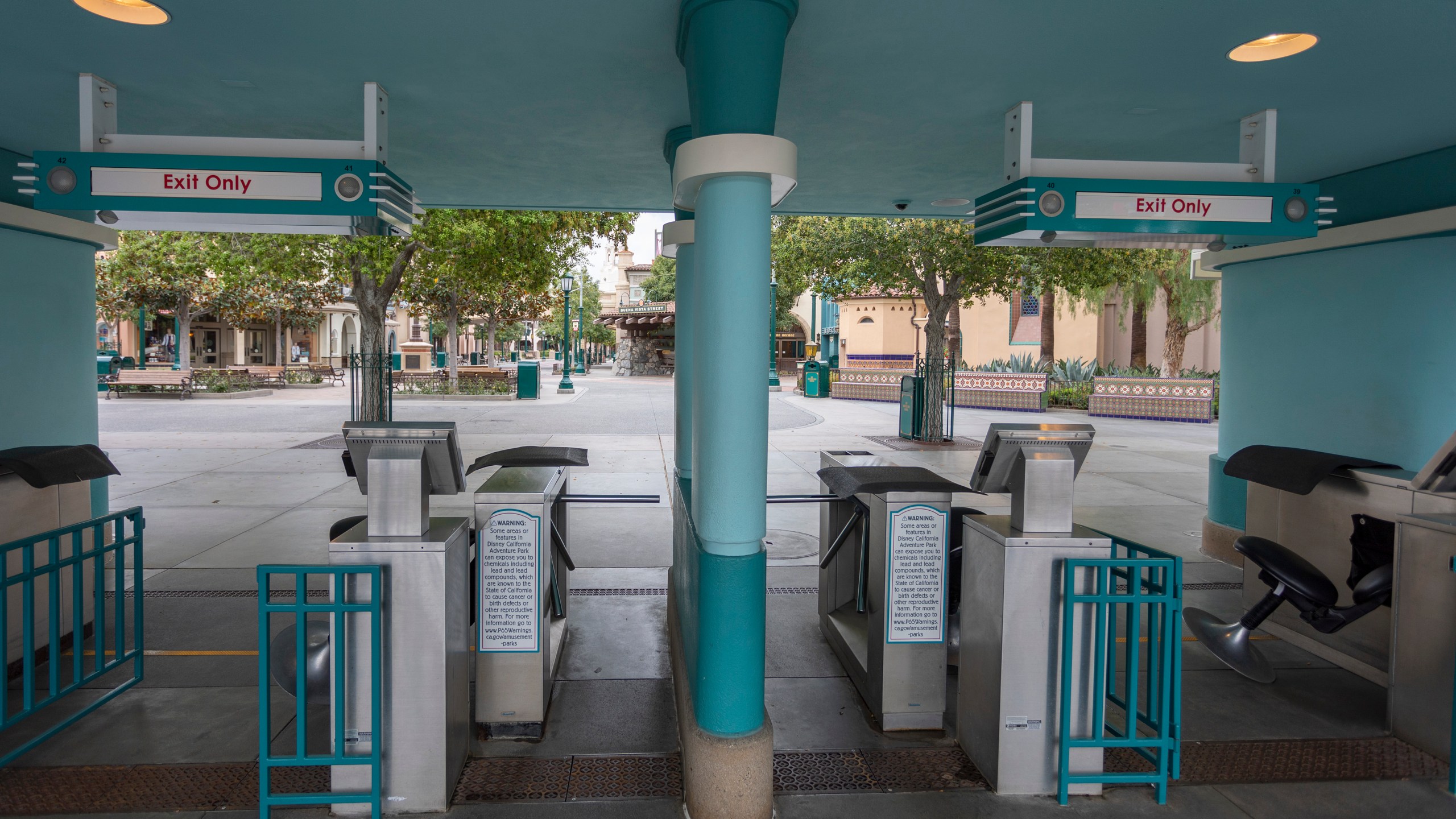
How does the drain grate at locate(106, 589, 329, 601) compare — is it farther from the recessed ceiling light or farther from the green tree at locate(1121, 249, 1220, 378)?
the green tree at locate(1121, 249, 1220, 378)

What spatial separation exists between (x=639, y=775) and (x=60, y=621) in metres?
3.59

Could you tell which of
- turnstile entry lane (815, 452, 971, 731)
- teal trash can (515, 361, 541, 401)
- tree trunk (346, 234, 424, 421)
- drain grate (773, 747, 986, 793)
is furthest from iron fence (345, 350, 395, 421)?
drain grate (773, 747, 986, 793)

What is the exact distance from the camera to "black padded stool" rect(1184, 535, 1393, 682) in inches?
167

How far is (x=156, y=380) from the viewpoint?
24812 millimetres

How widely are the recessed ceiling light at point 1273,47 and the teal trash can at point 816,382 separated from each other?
84.7ft

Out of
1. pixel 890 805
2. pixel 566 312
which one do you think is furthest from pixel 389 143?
pixel 566 312

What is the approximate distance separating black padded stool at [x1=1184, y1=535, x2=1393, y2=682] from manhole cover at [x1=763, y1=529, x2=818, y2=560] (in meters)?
3.35

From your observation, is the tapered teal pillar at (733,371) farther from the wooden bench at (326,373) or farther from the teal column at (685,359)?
the wooden bench at (326,373)

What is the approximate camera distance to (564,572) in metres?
5.18

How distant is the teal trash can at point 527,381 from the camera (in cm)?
2566

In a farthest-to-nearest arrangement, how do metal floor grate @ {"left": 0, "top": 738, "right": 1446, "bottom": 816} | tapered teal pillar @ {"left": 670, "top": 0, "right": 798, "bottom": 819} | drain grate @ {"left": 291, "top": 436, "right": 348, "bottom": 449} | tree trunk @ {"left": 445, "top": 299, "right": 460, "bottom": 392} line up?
tree trunk @ {"left": 445, "top": 299, "right": 460, "bottom": 392}, drain grate @ {"left": 291, "top": 436, "right": 348, "bottom": 449}, metal floor grate @ {"left": 0, "top": 738, "right": 1446, "bottom": 816}, tapered teal pillar @ {"left": 670, "top": 0, "right": 798, "bottom": 819}

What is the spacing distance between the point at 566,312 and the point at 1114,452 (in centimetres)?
Result: 2244

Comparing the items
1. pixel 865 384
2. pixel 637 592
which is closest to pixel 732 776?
pixel 637 592

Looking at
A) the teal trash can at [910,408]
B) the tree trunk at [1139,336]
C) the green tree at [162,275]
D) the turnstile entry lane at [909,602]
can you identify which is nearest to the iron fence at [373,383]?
the teal trash can at [910,408]
